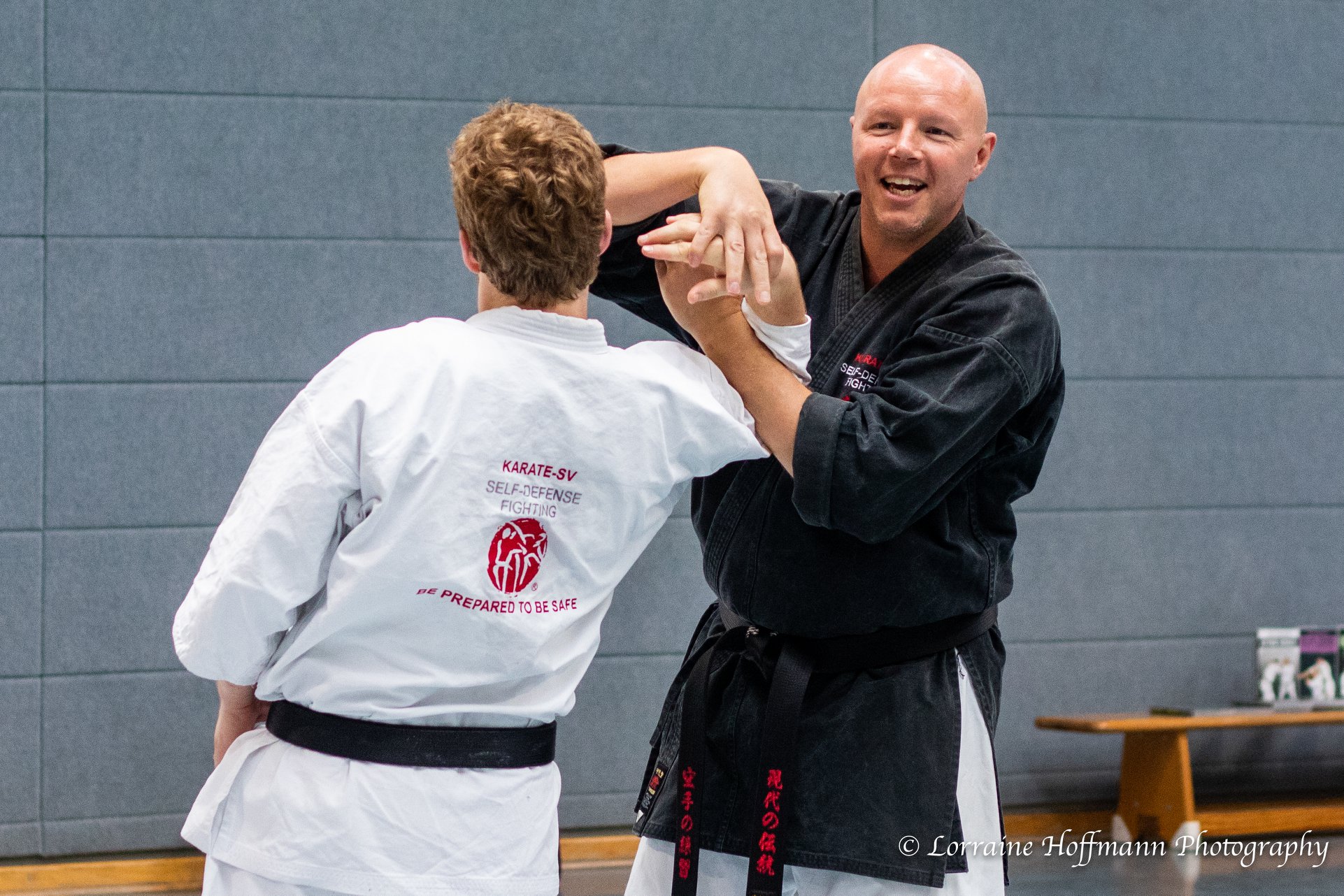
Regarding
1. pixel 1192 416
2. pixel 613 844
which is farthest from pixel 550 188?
pixel 1192 416

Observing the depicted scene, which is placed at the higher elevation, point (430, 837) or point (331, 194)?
point (331, 194)

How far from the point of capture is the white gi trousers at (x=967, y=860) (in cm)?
156

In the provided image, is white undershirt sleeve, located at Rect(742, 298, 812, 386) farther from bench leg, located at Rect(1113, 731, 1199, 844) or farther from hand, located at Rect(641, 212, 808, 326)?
bench leg, located at Rect(1113, 731, 1199, 844)

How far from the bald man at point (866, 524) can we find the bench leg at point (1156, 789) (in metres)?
2.47

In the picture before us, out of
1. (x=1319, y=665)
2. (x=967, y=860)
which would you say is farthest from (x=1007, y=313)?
(x=1319, y=665)

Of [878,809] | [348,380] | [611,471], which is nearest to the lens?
[348,380]

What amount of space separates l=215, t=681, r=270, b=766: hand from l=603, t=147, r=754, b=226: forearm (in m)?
0.72

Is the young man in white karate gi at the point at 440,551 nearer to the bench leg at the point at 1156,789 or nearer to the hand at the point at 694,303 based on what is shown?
the hand at the point at 694,303

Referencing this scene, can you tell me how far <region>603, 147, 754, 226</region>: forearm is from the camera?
4.97 feet

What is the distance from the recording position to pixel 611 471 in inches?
50.3

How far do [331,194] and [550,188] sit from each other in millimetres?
2635

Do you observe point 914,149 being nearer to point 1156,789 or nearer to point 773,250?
point 773,250

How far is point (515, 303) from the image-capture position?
4.22ft

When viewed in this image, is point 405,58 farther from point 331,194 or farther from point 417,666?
point 417,666
